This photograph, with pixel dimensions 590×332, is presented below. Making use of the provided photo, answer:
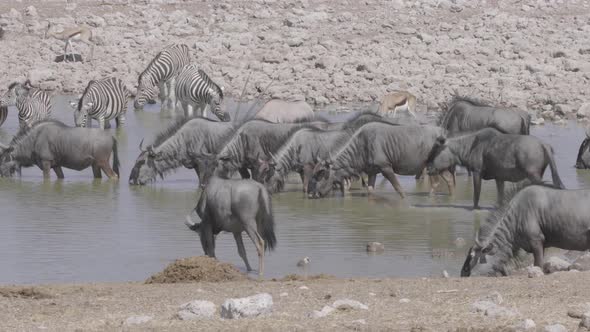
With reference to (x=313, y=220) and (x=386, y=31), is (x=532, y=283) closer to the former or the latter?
(x=313, y=220)

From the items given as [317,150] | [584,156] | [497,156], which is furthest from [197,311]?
[584,156]

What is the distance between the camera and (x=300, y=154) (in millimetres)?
18562

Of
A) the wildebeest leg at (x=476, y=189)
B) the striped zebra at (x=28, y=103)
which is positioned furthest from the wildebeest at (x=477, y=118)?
the striped zebra at (x=28, y=103)

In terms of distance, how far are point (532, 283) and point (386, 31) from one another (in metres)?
24.1

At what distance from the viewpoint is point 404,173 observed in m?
18.4

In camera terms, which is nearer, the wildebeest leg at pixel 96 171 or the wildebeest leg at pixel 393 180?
the wildebeest leg at pixel 393 180

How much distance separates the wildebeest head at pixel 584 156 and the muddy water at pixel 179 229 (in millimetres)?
251

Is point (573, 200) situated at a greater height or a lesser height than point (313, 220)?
greater

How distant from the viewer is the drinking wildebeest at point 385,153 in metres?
18.1

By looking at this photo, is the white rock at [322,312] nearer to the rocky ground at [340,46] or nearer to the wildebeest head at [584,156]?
the wildebeest head at [584,156]

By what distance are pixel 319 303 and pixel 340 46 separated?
23742mm

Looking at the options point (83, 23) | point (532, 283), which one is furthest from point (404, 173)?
point (83, 23)

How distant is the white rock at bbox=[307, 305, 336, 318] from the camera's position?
854 centimetres

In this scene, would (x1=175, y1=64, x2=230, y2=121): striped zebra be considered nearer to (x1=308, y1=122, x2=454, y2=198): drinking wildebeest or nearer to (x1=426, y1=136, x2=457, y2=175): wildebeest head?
(x1=308, y1=122, x2=454, y2=198): drinking wildebeest
